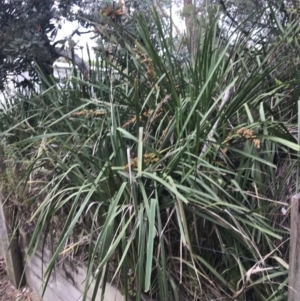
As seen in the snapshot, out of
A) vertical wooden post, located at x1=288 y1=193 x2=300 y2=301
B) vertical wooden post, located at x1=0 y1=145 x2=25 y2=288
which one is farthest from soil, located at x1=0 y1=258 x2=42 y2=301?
vertical wooden post, located at x1=288 y1=193 x2=300 y2=301

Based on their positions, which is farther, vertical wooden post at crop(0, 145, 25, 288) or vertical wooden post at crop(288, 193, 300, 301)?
vertical wooden post at crop(0, 145, 25, 288)

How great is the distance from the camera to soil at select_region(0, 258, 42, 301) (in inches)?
130

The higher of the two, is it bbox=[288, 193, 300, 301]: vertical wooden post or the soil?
bbox=[288, 193, 300, 301]: vertical wooden post

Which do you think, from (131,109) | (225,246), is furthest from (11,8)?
(225,246)

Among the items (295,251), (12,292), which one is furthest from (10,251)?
(295,251)

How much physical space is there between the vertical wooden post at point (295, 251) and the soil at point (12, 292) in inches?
92.0

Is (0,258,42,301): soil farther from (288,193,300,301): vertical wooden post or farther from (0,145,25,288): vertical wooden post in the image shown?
(288,193,300,301): vertical wooden post

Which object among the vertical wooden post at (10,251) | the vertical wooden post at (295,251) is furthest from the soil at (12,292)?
the vertical wooden post at (295,251)

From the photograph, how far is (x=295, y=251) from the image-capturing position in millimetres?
1401

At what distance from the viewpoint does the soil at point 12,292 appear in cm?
331

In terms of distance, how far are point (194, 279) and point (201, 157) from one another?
1.80ft

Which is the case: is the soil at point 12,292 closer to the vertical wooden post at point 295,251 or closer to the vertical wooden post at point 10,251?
the vertical wooden post at point 10,251

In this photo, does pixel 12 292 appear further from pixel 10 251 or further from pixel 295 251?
pixel 295 251

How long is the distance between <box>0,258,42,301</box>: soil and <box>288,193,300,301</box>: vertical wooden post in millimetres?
2336
